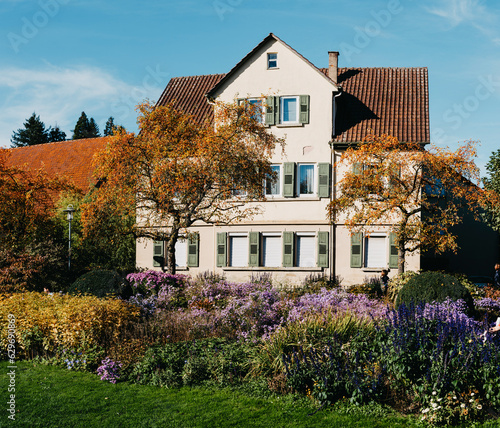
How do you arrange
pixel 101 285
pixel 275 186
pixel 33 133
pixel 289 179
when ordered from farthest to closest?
pixel 33 133 < pixel 275 186 < pixel 289 179 < pixel 101 285

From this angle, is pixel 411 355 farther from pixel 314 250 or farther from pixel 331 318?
pixel 314 250

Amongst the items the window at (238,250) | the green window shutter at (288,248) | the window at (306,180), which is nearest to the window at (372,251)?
the green window shutter at (288,248)

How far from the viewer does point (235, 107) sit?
21703 mm

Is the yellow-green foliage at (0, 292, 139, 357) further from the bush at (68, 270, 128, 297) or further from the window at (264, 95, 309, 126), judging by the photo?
the window at (264, 95, 309, 126)

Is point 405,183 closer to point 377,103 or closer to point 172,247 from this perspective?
point 377,103

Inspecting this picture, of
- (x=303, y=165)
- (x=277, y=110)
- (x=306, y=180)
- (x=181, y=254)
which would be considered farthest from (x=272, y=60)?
(x=181, y=254)

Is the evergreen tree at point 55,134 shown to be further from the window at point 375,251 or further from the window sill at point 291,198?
the window at point 375,251

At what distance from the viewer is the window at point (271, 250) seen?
1050 inches

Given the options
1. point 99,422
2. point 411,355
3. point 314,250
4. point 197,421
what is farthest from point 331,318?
point 314,250

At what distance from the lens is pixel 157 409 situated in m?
8.81

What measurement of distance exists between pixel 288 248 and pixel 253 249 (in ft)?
5.31

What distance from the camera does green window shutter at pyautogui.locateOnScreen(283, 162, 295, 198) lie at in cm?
2606

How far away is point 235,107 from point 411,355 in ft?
47.9

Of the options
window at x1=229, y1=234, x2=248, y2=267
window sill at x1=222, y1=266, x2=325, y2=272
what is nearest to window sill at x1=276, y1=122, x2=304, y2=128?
window at x1=229, y1=234, x2=248, y2=267
